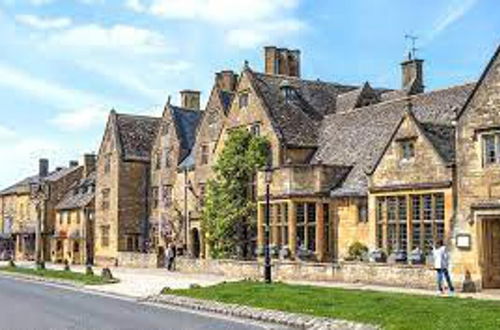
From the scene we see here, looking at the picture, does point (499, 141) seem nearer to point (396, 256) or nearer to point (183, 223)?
point (396, 256)

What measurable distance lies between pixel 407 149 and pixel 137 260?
26770mm

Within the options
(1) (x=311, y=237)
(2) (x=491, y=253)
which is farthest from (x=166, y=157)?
(2) (x=491, y=253)

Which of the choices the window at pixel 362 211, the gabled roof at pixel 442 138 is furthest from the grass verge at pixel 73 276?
the gabled roof at pixel 442 138

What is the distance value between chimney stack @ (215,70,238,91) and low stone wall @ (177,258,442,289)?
1974 cm

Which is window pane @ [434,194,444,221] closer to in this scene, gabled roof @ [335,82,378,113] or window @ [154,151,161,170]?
gabled roof @ [335,82,378,113]

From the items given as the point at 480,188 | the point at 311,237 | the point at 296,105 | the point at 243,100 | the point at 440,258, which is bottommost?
the point at 440,258

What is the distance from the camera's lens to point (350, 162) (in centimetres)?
4200

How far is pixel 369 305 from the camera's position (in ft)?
69.9

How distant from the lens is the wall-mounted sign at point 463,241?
28594mm

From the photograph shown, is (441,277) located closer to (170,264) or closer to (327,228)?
(327,228)

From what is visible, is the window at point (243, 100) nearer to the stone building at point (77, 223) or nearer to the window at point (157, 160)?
the window at point (157, 160)

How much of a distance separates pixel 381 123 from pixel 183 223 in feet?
63.7

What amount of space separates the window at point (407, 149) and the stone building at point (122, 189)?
33851 mm

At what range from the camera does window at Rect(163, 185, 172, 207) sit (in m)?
61.1
